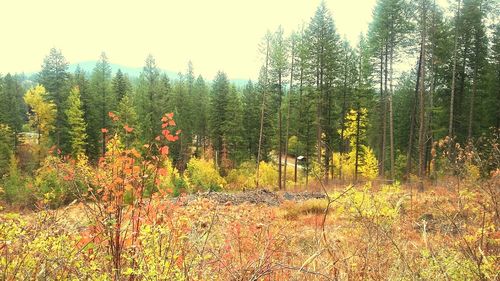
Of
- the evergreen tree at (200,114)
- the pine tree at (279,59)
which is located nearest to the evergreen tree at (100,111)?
the evergreen tree at (200,114)

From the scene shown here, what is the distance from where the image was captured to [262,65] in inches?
1094

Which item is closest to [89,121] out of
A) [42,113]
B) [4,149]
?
[42,113]

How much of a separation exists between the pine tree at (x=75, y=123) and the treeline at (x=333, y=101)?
0.40 feet

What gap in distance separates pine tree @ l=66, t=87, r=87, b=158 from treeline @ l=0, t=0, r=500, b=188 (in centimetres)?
12

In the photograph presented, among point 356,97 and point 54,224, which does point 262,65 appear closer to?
point 356,97

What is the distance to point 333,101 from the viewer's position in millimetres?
32469

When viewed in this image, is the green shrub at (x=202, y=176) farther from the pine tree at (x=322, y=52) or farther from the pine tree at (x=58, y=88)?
the pine tree at (x=58, y=88)

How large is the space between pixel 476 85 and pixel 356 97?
31.4 feet

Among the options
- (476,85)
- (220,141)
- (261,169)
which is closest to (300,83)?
(261,169)

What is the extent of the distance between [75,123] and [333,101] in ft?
84.4

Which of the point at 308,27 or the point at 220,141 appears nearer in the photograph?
the point at 308,27

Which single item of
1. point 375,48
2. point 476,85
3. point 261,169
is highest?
point 375,48

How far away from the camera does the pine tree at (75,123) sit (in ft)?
120

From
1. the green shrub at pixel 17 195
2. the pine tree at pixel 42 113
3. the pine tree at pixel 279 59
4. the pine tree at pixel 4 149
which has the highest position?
the pine tree at pixel 279 59
